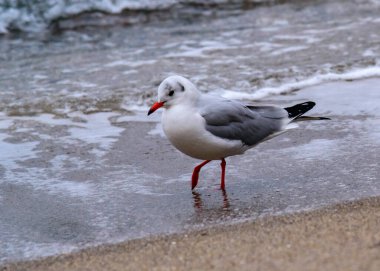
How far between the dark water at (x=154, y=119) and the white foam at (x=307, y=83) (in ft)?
0.04

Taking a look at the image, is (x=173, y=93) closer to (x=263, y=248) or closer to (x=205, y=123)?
(x=205, y=123)

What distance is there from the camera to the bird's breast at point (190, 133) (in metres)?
4.65

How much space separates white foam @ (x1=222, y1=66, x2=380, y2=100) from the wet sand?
3111mm

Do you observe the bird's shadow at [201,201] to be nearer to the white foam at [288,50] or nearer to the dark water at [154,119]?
the dark water at [154,119]

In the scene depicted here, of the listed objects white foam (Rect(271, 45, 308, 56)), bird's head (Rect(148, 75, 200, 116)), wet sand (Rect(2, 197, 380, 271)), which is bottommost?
white foam (Rect(271, 45, 308, 56))

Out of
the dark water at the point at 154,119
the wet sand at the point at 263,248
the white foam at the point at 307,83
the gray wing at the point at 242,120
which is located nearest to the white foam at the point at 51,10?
the dark water at the point at 154,119

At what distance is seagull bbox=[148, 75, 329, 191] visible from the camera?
4.67 metres

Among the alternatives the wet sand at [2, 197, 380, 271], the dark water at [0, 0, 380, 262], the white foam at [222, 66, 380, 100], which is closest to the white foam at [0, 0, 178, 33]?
the dark water at [0, 0, 380, 262]

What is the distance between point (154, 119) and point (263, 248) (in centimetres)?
313

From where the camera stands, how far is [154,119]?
6594 millimetres

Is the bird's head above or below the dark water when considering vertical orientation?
above

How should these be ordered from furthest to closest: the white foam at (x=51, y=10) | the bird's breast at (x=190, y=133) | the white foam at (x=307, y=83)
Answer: the white foam at (x=51, y=10) → the white foam at (x=307, y=83) → the bird's breast at (x=190, y=133)

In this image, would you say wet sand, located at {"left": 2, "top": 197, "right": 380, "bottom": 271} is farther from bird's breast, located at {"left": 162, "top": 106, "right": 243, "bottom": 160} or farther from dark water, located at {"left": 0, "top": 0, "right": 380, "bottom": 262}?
bird's breast, located at {"left": 162, "top": 106, "right": 243, "bottom": 160}

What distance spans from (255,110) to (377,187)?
93cm
